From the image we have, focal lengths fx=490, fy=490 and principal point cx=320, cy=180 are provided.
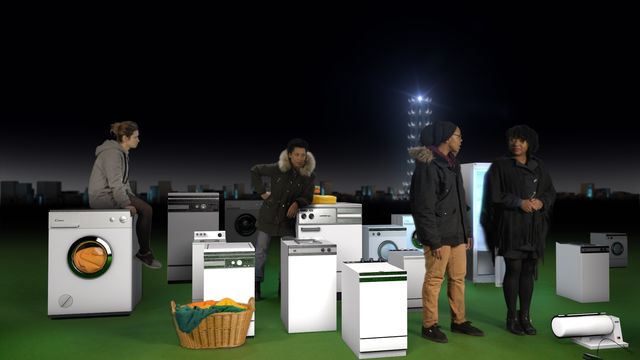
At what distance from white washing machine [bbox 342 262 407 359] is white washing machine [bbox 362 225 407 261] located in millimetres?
2462

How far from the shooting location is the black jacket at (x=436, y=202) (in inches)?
139

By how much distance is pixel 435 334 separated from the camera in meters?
3.72

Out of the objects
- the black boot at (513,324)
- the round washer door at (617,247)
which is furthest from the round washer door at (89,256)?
the round washer door at (617,247)

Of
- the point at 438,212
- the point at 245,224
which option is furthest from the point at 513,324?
the point at 245,224

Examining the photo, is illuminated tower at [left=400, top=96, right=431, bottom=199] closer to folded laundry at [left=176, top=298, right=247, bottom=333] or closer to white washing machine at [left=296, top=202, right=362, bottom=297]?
white washing machine at [left=296, top=202, right=362, bottom=297]

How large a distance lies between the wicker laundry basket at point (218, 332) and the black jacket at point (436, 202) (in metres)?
1.41

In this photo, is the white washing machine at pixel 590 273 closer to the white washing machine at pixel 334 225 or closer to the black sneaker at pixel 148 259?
the white washing machine at pixel 334 225

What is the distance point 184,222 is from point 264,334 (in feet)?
9.02

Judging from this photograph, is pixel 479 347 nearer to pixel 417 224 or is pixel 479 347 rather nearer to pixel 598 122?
pixel 417 224

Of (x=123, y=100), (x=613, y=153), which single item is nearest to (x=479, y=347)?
(x=123, y=100)

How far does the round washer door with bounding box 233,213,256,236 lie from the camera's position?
7316 millimetres

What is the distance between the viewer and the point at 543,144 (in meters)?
15.0

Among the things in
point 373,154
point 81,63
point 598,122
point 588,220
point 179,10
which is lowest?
point 588,220

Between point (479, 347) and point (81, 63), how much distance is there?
12.5m
